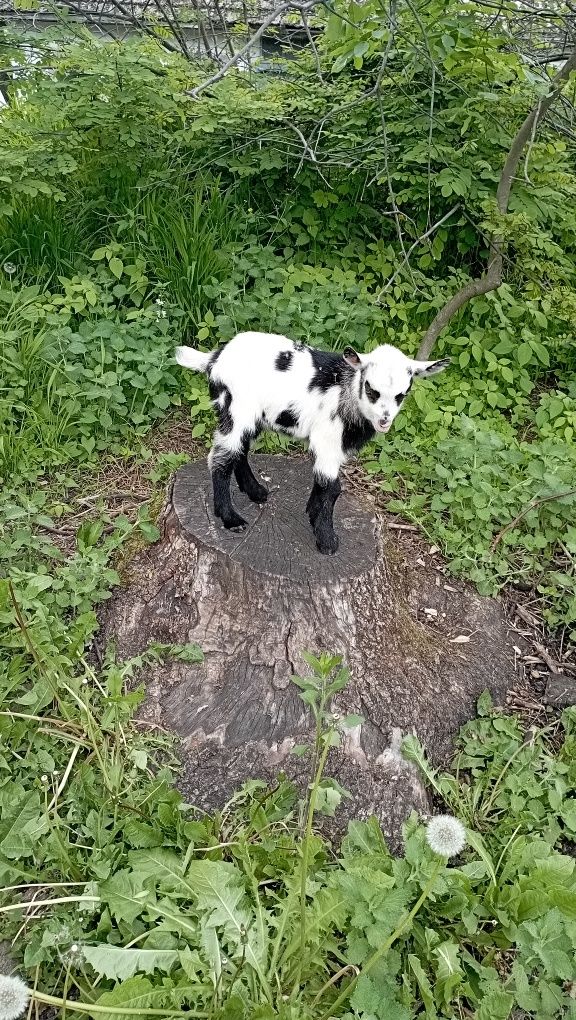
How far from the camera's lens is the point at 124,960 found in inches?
68.5

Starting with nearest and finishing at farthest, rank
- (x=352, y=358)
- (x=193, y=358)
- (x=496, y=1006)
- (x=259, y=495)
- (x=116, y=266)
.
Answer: (x=496, y=1006) → (x=352, y=358) → (x=193, y=358) → (x=259, y=495) → (x=116, y=266)

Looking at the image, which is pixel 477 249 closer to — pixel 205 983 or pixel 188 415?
pixel 188 415

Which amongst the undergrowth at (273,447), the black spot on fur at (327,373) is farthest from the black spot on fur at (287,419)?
the undergrowth at (273,447)

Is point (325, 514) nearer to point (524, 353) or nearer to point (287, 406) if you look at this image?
point (287, 406)

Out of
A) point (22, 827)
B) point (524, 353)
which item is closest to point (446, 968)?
point (22, 827)

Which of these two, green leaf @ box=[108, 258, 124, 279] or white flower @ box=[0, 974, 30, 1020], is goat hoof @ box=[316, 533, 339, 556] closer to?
white flower @ box=[0, 974, 30, 1020]

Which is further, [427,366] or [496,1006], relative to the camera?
[427,366]

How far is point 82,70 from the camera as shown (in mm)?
3600

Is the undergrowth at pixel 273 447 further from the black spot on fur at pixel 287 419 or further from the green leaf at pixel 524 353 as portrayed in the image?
the black spot on fur at pixel 287 419

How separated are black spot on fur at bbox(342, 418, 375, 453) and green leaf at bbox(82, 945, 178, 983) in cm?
182

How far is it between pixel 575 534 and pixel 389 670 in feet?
4.33

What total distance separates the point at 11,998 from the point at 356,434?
2056 millimetres

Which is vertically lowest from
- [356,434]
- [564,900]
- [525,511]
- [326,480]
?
[525,511]

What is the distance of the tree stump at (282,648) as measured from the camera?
242cm
